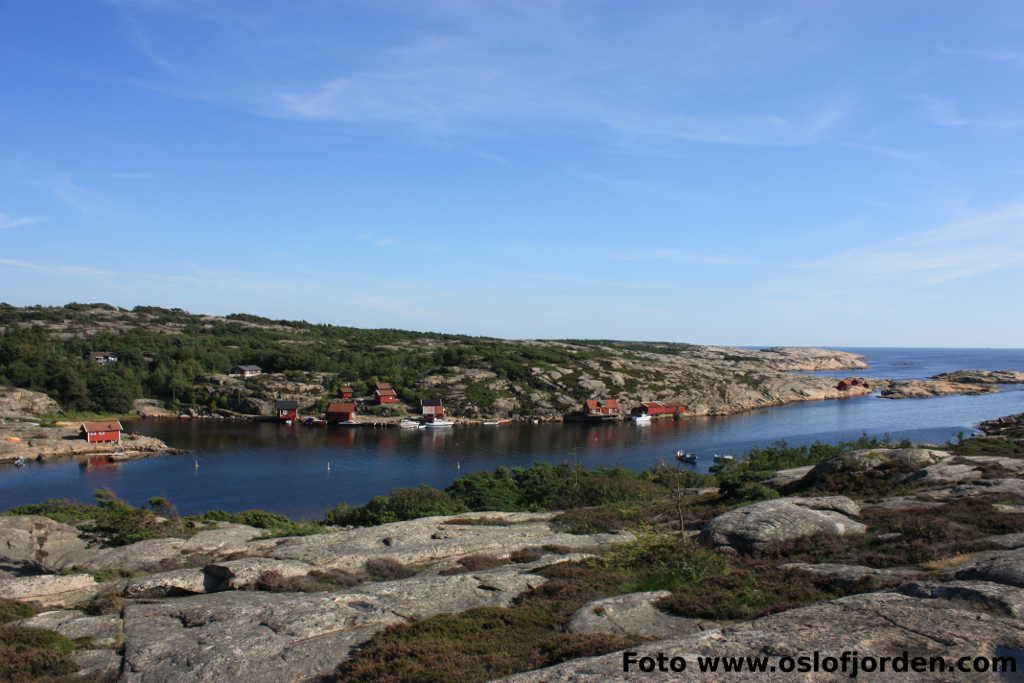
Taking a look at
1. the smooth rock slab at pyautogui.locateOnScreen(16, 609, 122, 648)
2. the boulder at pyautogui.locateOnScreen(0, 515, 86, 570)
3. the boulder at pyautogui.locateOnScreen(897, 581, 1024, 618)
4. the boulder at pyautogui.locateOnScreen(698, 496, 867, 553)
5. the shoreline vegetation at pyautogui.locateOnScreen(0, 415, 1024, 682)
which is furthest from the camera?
the boulder at pyautogui.locateOnScreen(0, 515, 86, 570)

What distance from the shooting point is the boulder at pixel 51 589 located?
73.6ft

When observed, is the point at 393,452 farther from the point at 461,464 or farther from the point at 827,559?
the point at 827,559

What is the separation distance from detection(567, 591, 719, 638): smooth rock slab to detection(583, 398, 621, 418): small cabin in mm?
114974

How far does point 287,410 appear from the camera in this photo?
12369cm

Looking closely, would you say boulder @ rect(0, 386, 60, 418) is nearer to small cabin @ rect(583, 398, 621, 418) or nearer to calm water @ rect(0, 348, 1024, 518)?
calm water @ rect(0, 348, 1024, 518)

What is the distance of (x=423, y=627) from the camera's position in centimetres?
1590

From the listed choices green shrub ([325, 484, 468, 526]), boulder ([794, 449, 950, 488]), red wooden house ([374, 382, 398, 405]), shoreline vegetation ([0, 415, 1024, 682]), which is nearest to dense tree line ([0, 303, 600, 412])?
red wooden house ([374, 382, 398, 405])

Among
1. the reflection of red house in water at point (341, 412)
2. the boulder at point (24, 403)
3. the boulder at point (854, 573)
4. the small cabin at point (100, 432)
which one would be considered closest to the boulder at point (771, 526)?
the boulder at point (854, 573)

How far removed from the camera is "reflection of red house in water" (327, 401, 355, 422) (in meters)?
121

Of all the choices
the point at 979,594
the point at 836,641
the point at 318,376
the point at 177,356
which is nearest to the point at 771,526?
the point at 979,594

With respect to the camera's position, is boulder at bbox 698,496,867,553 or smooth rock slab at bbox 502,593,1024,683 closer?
smooth rock slab at bbox 502,593,1024,683

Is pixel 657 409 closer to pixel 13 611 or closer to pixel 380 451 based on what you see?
pixel 380 451

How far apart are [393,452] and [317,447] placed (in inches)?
502

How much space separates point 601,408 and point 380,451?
54167 millimetres
